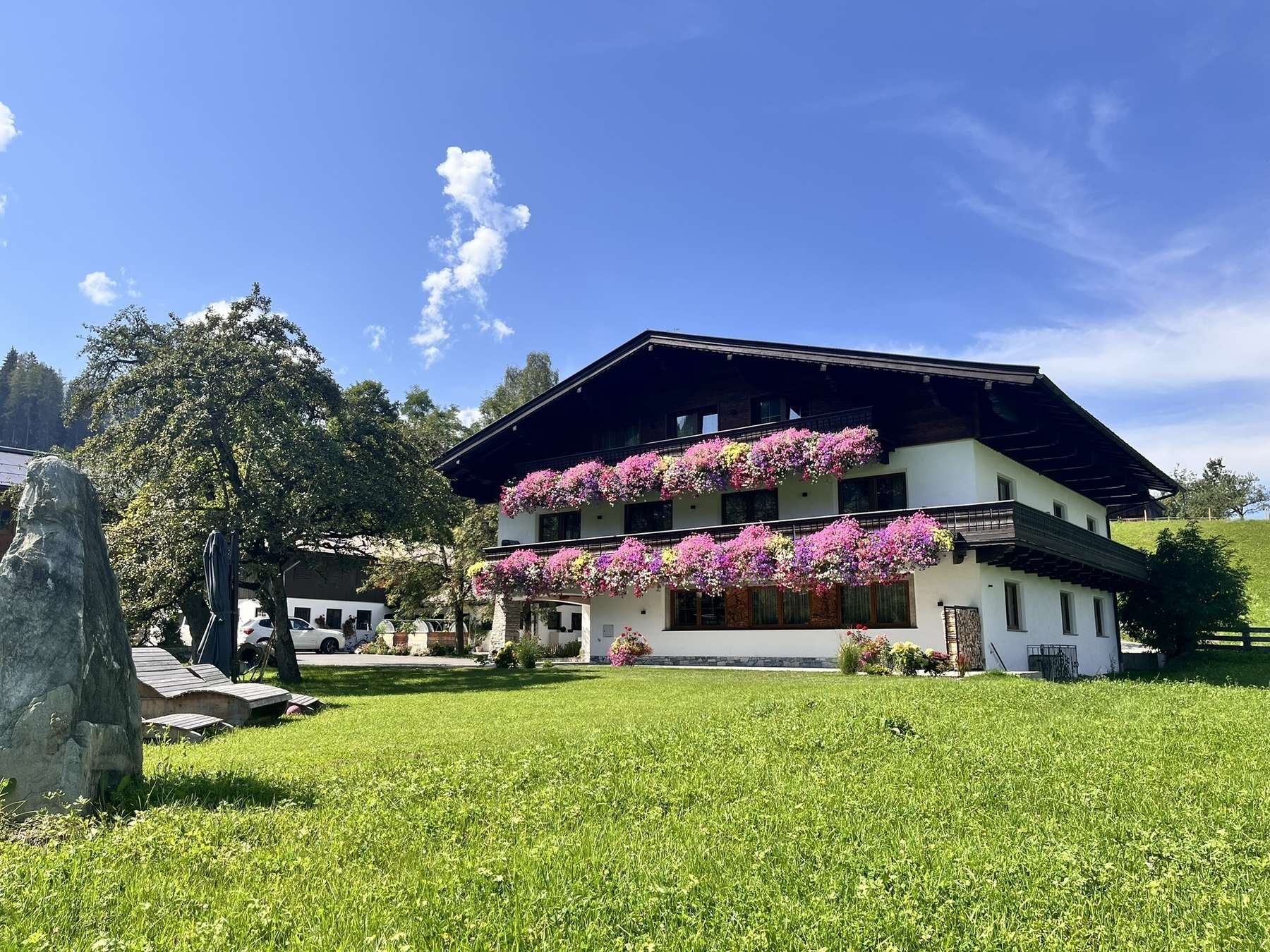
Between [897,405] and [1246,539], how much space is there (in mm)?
44010

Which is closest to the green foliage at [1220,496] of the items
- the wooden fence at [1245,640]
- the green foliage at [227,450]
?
the wooden fence at [1245,640]

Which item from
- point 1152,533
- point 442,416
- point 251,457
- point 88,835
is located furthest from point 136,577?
point 1152,533

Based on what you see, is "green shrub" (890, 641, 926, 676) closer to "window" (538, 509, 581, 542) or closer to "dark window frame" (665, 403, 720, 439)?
"dark window frame" (665, 403, 720, 439)

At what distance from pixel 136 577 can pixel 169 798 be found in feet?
52.6

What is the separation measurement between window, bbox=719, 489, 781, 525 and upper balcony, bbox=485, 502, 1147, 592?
3.83 feet

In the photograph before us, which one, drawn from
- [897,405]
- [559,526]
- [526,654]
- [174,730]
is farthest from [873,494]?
[174,730]

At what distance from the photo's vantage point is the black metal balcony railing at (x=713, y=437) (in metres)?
22.3

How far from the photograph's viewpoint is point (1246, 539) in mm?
52969

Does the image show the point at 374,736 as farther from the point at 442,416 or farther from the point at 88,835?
the point at 442,416

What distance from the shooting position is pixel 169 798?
5.81 meters

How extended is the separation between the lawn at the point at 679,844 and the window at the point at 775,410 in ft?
53.8

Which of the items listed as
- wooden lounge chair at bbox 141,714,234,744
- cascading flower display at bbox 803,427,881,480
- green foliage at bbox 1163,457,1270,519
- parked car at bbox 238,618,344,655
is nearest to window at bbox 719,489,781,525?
cascading flower display at bbox 803,427,881,480

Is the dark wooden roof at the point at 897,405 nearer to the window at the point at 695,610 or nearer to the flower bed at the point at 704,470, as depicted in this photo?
the flower bed at the point at 704,470

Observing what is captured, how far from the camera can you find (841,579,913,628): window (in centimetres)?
2203
